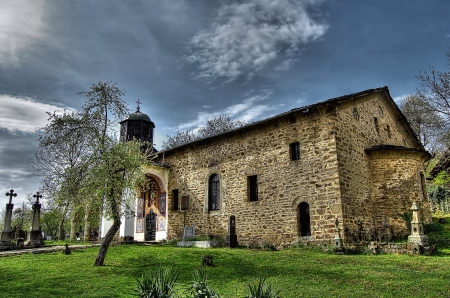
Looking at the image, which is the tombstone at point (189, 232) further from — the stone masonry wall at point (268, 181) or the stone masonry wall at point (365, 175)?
the stone masonry wall at point (365, 175)

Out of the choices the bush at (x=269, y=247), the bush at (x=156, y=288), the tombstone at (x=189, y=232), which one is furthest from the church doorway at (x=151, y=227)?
the bush at (x=156, y=288)

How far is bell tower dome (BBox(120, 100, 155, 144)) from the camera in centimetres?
2735

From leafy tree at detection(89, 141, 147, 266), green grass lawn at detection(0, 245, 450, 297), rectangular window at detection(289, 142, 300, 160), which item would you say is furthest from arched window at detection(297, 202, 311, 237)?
leafy tree at detection(89, 141, 147, 266)

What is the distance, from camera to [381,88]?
56.4 ft

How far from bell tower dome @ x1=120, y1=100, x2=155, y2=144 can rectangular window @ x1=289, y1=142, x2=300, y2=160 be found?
15.7m

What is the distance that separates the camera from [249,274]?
8.92 metres

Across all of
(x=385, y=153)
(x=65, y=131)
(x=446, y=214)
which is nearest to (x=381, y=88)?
(x=385, y=153)

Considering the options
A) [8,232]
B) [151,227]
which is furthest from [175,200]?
[8,232]

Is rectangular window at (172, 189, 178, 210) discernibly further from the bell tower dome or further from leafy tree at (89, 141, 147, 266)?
leafy tree at (89, 141, 147, 266)

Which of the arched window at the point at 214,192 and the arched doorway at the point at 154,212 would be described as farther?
the arched doorway at the point at 154,212

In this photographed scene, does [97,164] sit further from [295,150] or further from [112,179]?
[295,150]

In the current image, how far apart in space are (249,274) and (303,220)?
5702 mm

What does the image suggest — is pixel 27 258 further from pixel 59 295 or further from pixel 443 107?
pixel 443 107

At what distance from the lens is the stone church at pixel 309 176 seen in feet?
44.0
